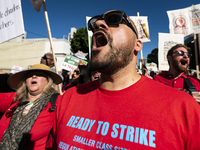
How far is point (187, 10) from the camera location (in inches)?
178

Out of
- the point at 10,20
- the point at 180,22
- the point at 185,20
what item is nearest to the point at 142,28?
the point at 180,22

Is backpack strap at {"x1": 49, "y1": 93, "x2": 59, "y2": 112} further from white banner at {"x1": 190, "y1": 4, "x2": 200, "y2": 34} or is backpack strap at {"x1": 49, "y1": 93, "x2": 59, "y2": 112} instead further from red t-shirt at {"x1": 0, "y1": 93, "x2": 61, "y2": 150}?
white banner at {"x1": 190, "y1": 4, "x2": 200, "y2": 34}

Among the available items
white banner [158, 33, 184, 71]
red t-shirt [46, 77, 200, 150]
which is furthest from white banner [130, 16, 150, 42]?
red t-shirt [46, 77, 200, 150]

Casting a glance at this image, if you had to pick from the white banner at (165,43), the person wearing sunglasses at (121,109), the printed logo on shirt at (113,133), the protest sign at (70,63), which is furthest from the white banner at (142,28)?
the printed logo on shirt at (113,133)

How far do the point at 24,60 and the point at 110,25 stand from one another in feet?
91.5

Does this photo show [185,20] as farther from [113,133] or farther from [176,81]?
[113,133]

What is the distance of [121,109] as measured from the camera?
3.00 ft

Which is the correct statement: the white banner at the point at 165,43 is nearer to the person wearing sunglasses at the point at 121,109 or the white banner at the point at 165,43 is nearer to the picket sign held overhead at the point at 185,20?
the picket sign held overhead at the point at 185,20

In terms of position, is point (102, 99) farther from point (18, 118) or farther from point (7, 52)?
point (7, 52)

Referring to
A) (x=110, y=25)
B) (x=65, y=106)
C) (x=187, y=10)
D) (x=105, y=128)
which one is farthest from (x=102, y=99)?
(x=187, y=10)

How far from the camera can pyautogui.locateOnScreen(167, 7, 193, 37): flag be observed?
4516 mm

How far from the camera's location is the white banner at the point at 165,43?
14.5ft

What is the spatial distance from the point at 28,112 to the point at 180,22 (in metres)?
5.36

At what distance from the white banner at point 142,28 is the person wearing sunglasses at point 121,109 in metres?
4.30
